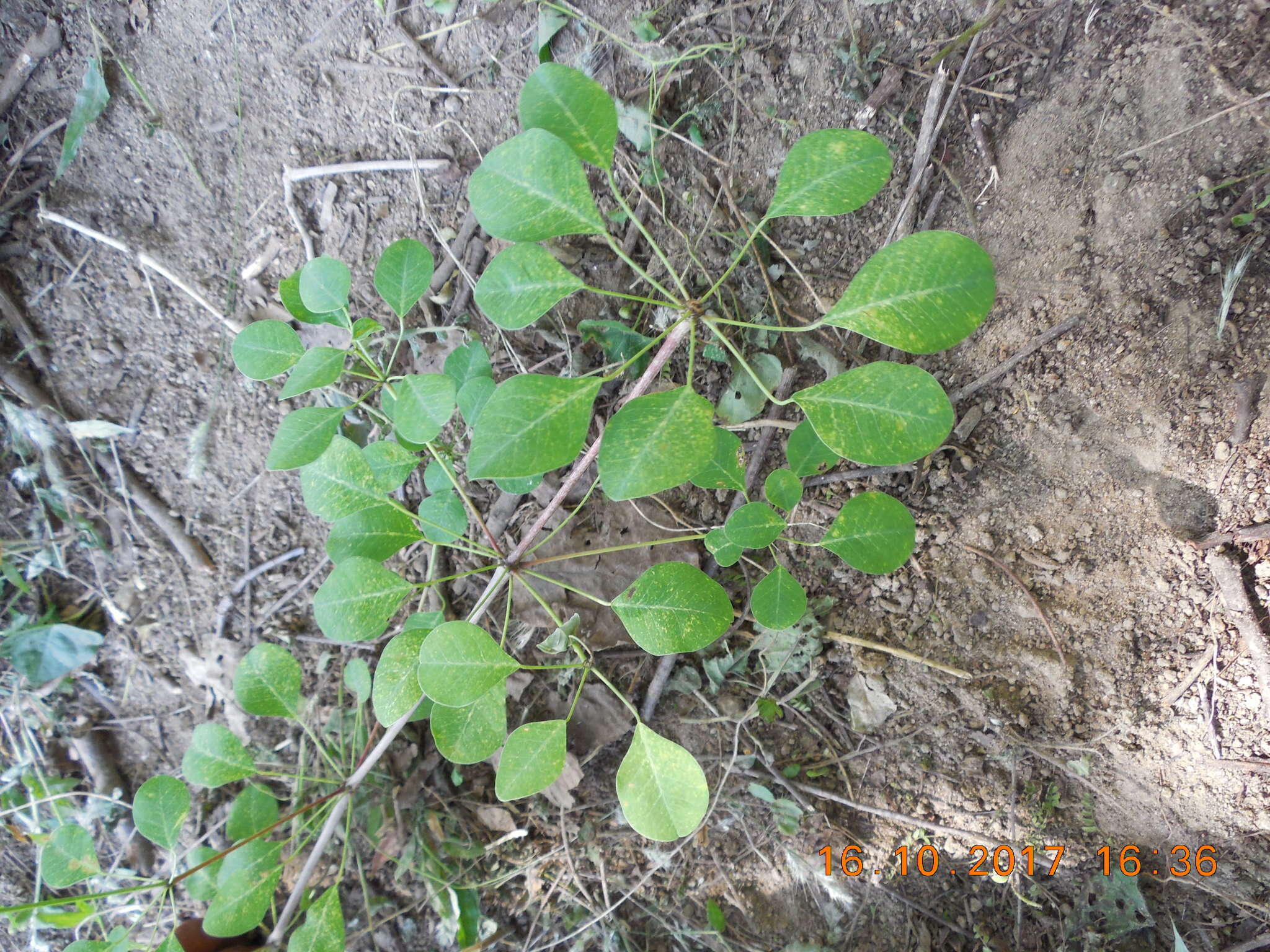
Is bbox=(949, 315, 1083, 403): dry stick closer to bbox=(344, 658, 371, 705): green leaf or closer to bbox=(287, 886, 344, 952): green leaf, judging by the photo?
bbox=(344, 658, 371, 705): green leaf

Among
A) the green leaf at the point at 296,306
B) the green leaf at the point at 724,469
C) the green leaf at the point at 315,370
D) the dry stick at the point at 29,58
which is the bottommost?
the green leaf at the point at 724,469

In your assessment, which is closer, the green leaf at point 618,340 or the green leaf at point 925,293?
the green leaf at point 925,293

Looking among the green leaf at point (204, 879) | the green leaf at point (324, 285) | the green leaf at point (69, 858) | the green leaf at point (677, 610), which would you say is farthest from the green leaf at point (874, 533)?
the green leaf at point (69, 858)

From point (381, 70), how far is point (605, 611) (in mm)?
1336

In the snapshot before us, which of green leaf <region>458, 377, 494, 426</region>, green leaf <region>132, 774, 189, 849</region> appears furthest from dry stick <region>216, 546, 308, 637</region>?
green leaf <region>458, 377, 494, 426</region>

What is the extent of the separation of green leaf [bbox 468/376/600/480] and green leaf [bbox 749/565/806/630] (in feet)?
1.52

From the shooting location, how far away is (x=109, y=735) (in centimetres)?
178

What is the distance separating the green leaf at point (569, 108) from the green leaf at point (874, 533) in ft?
2.33

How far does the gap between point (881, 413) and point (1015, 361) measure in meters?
0.58

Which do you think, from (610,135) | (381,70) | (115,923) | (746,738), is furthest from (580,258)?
(115,923)

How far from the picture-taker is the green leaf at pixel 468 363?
4.28 ft

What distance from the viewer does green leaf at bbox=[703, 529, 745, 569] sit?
1.21 m

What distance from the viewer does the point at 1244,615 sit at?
1.25m

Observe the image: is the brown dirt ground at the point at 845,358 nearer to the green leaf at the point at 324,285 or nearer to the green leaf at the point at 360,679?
the green leaf at the point at 360,679
